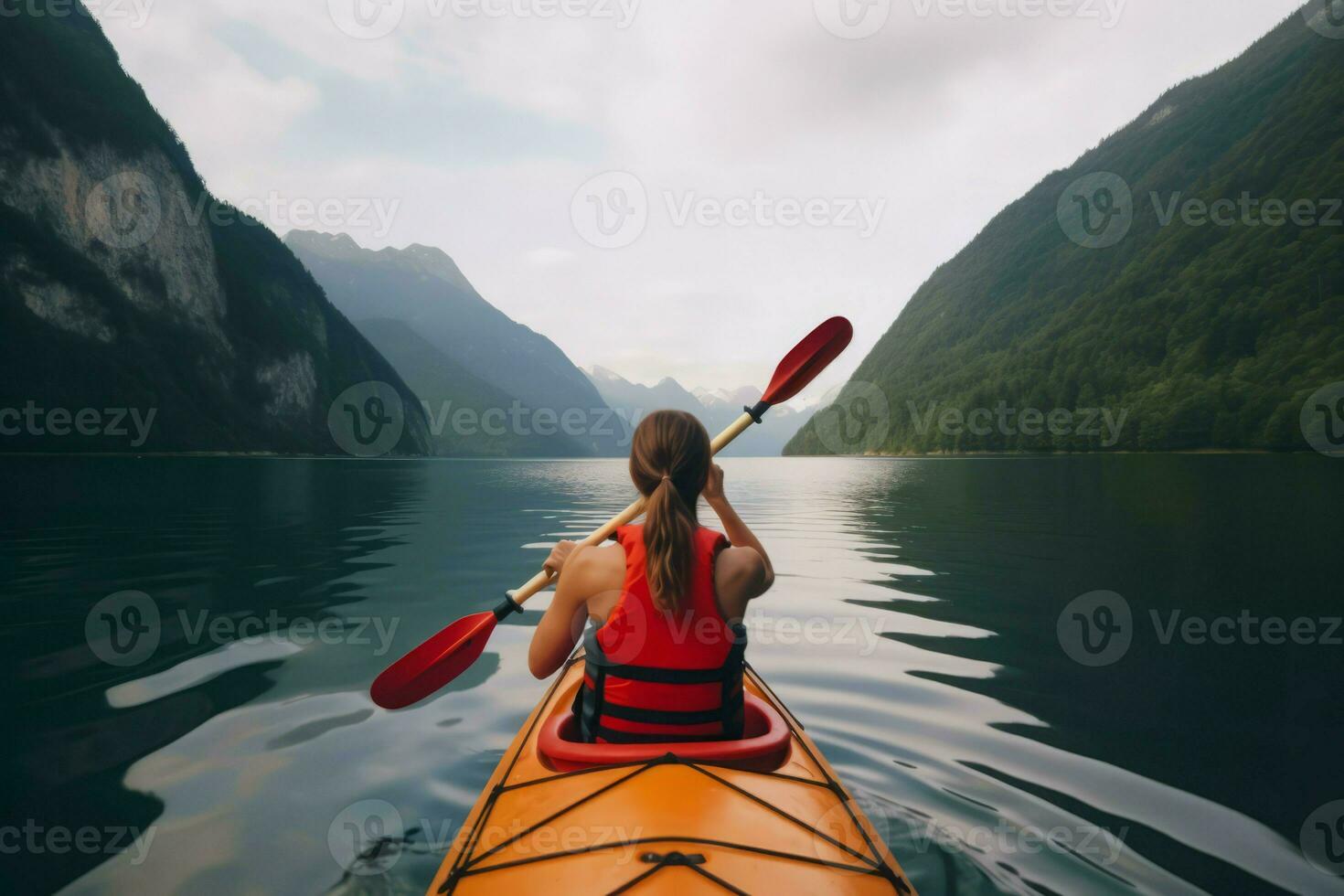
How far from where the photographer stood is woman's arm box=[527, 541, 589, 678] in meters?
3.27

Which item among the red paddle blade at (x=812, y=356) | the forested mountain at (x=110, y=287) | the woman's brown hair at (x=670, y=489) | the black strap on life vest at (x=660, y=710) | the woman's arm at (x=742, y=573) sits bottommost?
the black strap on life vest at (x=660, y=710)

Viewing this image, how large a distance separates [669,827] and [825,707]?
4044 mm

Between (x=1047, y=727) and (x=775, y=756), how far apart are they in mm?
3879

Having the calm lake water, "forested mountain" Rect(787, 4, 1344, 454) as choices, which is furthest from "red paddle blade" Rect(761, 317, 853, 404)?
"forested mountain" Rect(787, 4, 1344, 454)

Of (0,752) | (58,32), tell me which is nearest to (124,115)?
(58,32)

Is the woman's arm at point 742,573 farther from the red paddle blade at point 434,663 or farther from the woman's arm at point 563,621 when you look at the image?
the red paddle blade at point 434,663

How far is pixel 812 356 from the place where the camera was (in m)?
6.20

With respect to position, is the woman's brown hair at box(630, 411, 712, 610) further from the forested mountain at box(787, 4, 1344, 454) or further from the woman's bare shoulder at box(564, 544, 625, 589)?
the forested mountain at box(787, 4, 1344, 454)

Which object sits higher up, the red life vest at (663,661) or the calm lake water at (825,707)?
the red life vest at (663,661)

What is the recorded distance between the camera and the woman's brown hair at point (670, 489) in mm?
2945

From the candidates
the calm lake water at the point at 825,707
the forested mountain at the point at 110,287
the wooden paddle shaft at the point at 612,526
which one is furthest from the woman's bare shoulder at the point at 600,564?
the forested mountain at the point at 110,287

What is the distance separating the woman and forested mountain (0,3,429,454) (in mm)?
76218

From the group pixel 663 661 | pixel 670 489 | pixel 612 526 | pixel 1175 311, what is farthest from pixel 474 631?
pixel 1175 311

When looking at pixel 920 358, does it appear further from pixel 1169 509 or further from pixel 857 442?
pixel 1169 509
